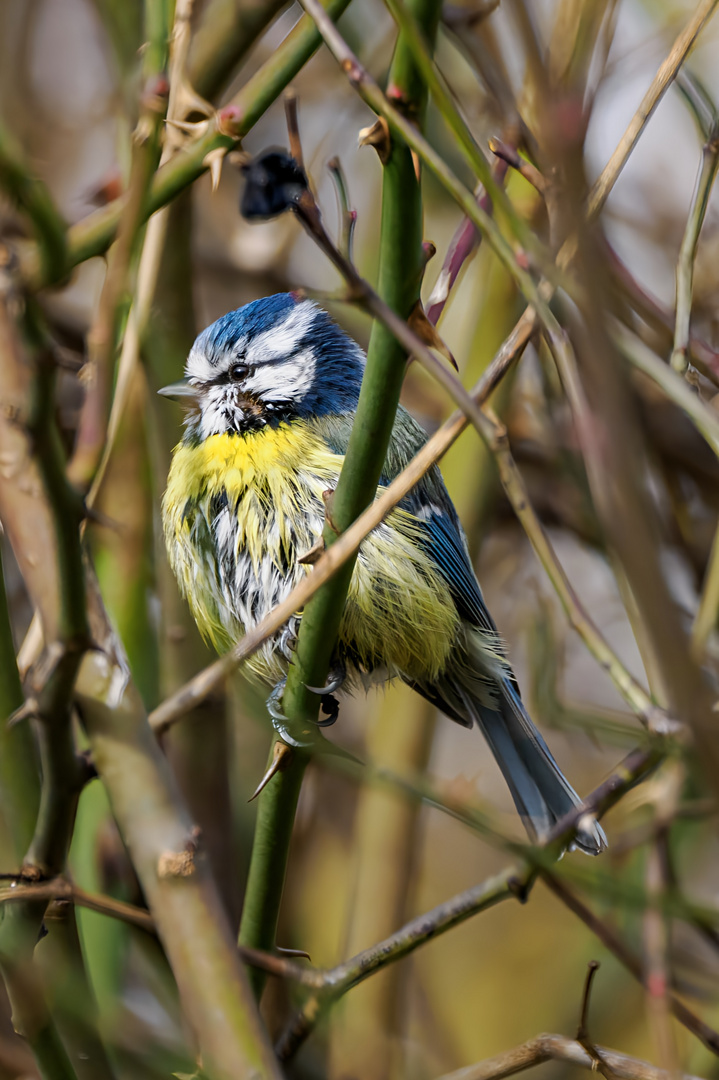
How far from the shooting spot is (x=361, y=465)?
169 cm

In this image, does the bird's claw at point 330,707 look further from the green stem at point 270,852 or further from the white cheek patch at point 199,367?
the white cheek patch at point 199,367

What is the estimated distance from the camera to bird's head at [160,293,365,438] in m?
3.08

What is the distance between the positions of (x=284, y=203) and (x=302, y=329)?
1857mm


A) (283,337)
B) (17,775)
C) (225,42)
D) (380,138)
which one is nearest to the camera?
(380,138)

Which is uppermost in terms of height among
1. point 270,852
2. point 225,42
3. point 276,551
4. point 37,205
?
point 225,42

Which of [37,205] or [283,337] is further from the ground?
[283,337]

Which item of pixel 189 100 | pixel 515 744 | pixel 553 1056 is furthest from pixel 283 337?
pixel 553 1056

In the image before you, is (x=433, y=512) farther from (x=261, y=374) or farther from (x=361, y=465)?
(x=361, y=465)

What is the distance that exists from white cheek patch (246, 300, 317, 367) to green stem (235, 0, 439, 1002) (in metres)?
1.41

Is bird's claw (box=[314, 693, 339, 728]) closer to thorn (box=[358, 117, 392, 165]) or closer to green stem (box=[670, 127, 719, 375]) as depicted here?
green stem (box=[670, 127, 719, 375])

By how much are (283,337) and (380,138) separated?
6.17 ft

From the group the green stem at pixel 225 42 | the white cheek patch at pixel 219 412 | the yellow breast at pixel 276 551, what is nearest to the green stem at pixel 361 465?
the yellow breast at pixel 276 551

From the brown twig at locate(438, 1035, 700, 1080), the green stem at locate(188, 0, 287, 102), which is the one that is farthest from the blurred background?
the brown twig at locate(438, 1035, 700, 1080)

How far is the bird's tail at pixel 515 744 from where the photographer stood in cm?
325
